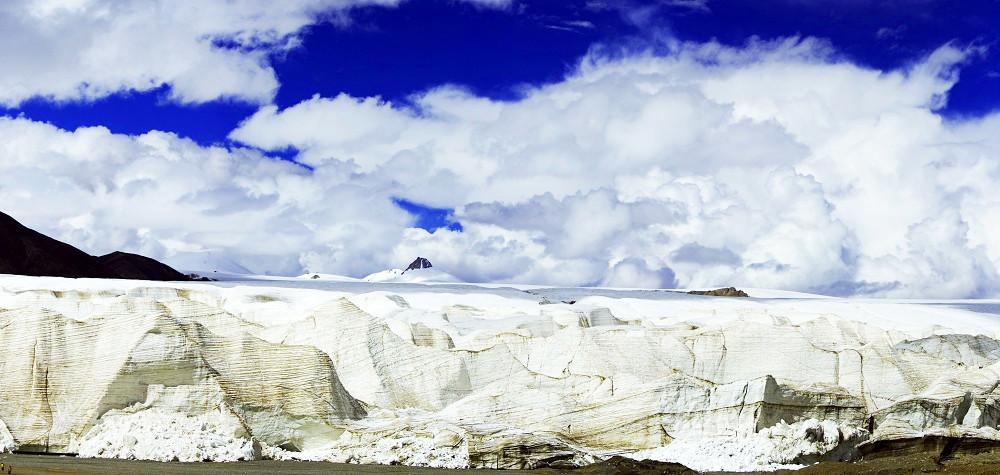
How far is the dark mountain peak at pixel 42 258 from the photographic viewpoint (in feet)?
280

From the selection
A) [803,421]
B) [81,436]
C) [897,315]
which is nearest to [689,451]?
[803,421]

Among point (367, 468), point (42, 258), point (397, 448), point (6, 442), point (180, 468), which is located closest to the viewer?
point (180, 468)

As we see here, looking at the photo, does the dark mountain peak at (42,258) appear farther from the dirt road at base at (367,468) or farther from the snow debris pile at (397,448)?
the dirt road at base at (367,468)

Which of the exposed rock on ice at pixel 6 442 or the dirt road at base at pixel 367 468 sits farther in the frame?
the exposed rock on ice at pixel 6 442

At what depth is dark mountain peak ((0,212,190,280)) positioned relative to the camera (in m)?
85.4

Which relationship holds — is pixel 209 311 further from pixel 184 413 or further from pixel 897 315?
pixel 897 315

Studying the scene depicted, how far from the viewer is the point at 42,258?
87.2 meters

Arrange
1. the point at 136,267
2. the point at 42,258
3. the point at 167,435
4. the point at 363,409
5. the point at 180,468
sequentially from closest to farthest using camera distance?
the point at 180,468, the point at 167,435, the point at 363,409, the point at 42,258, the point at 136,267

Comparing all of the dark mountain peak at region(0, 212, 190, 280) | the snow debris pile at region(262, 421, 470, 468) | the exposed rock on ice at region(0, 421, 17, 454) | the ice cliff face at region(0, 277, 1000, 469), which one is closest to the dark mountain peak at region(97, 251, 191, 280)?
the dark mountain peak at region(0, 212, 190, 280)

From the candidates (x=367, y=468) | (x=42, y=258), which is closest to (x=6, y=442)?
(x=367, y=468)

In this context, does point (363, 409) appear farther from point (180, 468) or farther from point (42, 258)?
point (42, 258)

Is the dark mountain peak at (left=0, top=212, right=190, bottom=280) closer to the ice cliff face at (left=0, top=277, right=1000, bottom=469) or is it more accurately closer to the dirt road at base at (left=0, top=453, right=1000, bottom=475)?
the ice cliff face at (left=0, top=277, right=1000, bottom=469)

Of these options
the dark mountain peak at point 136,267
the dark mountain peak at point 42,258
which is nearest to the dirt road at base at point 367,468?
the dark mountain peak at point 42,258

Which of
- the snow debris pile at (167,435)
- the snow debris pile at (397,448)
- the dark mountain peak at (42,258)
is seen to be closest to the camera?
the snow debris pile at (167,435)
